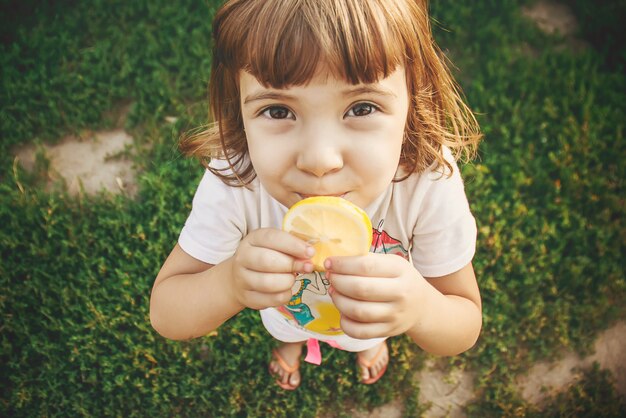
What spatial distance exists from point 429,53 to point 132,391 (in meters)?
2.09

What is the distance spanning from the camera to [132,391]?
2598mm

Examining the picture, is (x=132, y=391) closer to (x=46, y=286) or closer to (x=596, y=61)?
(x=46, y=286)

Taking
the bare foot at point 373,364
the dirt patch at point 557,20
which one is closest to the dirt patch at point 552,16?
the dirt patch at point 557,20

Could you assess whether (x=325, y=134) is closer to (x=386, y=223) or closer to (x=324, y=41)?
(x=324, y=41)

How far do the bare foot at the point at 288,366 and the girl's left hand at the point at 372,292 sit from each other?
126cm

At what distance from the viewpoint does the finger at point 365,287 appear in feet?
4.12

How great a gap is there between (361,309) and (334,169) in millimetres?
341

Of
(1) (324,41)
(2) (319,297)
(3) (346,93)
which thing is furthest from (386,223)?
(1) (324,41)

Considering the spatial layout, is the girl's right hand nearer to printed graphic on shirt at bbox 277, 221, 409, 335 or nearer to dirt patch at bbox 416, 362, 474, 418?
printed graphic on shirt at bbox 277, 221, 409, 335

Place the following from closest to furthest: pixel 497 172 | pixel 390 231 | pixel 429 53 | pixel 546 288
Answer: pixel 429 53 < pixel 390 231 < pixel 546 288 < pixel 497 172

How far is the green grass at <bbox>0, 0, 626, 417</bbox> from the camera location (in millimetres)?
2598

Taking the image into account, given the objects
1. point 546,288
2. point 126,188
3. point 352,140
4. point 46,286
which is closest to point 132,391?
point 46,286

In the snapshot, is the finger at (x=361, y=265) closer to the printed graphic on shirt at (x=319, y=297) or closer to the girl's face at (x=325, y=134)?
the girl's face at (x=325, y=134)

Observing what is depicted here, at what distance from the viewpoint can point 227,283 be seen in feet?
5.18
